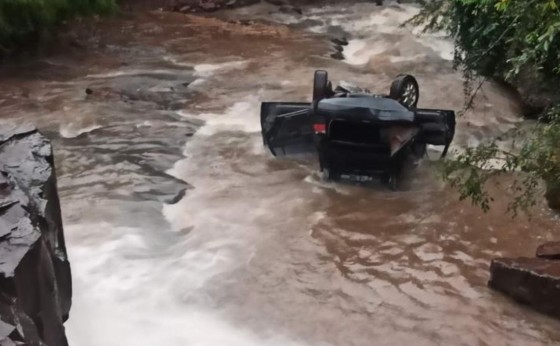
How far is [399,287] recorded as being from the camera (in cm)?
580

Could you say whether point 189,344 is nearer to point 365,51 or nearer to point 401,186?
point 401,186

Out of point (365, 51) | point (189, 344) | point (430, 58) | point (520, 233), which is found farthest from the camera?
point (365, 51)

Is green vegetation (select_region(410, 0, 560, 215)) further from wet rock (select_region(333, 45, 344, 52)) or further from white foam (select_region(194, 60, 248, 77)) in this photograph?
white foam (select_region(194, 60, 248, 77))

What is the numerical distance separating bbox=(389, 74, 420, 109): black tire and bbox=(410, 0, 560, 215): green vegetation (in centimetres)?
88

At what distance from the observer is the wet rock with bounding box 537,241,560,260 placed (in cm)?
558

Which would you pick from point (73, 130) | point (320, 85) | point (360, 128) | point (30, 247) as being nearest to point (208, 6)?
point (73, 130)

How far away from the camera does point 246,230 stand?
673 centimetres

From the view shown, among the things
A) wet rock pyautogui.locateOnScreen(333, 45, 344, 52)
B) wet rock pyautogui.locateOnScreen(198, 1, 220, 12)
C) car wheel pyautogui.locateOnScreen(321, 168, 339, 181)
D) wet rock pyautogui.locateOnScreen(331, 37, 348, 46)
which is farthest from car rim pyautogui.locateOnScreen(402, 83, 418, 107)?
wet rock pyautogui.locateOnScreen(198, 1, 220, 12)

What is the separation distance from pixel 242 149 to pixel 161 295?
3.30 m

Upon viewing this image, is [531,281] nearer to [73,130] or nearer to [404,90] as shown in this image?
[404,90]

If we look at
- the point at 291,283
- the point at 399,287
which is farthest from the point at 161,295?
the point at 399,287

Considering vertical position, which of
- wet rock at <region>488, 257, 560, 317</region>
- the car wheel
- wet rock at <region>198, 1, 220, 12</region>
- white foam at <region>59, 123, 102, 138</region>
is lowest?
white foam at <region>59, 123, 102, 138</region>

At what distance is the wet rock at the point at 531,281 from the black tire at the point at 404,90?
2685 mm

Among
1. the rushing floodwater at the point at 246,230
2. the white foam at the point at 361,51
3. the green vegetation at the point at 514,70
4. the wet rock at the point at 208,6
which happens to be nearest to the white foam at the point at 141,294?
the rushing floodwater at the point at 246,230
